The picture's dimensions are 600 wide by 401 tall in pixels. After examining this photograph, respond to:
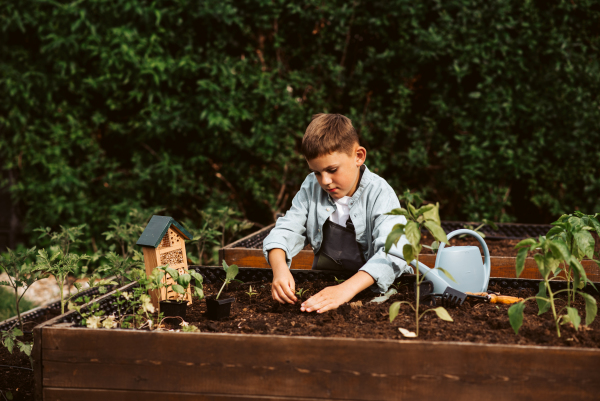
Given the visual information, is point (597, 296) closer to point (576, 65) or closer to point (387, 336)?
point (387, 336)

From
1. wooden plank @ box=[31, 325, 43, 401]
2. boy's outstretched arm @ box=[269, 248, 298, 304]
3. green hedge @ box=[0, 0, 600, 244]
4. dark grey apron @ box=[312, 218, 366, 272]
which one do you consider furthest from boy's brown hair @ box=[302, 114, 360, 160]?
green hedge @ box=[0, 0, 600, 244]

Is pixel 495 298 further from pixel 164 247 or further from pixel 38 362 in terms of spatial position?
pixel 38 362

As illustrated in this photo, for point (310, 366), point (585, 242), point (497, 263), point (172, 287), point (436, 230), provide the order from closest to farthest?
1. point (310, 366)
2. point (436, 230)
3. point (585, 242)
4. point (172, 287)
5. point (497, 263)

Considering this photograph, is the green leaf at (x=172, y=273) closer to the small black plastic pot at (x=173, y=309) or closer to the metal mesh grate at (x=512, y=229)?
the small black plastic pot at (x=173, y=309)

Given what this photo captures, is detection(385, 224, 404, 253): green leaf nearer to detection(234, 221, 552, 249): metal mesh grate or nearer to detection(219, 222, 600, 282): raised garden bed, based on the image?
detection(219, 222, 600, 282): raised garden bed

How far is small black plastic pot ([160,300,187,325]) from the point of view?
187 cm

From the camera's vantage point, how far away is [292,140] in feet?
13.7

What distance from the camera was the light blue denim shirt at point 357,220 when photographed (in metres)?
2.20

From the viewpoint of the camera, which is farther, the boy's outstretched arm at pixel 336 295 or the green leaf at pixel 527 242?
the boy's outstretched arm at pixel 336 295

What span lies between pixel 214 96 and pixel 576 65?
294 centimetres

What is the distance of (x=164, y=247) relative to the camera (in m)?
2.04

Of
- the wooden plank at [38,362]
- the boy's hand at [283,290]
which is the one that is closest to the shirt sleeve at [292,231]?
the boy's hand at [283,290]

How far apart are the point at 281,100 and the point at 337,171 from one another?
212 centimetres

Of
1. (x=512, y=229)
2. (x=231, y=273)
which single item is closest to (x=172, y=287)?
(x=231, y=273)
